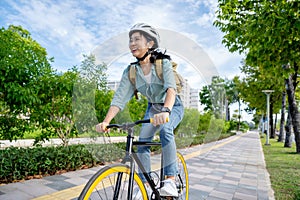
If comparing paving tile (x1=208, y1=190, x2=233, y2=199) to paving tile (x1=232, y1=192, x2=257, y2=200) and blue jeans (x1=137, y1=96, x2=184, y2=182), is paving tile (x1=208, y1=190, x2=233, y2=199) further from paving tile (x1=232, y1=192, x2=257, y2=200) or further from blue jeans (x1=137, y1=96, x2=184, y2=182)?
blue jeans (x1=137, y1=96, x2=184, y2=182)

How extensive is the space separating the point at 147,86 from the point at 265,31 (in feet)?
11.9

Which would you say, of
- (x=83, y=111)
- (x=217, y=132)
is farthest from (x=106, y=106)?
(x=217, y=132)

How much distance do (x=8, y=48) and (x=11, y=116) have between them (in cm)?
120

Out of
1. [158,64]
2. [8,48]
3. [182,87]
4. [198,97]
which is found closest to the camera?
[158,64]

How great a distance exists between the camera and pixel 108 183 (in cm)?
161

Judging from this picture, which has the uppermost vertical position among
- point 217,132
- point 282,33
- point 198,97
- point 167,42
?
point 282,33

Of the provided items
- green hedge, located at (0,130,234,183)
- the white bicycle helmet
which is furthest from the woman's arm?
green hedge, located at (0,130,234,183)

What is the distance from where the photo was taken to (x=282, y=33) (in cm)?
441

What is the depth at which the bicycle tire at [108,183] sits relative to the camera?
1356 millimetres

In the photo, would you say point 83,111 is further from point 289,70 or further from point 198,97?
point 289,70

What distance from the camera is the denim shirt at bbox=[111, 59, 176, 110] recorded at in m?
1.77

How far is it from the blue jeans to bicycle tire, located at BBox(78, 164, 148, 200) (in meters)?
0.17

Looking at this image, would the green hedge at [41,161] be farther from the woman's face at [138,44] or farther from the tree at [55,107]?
the woman's face at [138,44]

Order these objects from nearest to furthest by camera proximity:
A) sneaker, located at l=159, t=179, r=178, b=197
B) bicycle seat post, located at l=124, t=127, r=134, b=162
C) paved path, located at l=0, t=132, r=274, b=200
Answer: bicycle seat post, located at l=124, t=127, r=134, b=162 → sneaker, located at l=159, t=179, r=178, b=197 → paved path, located at l=0, t=132, r=274, b=200
